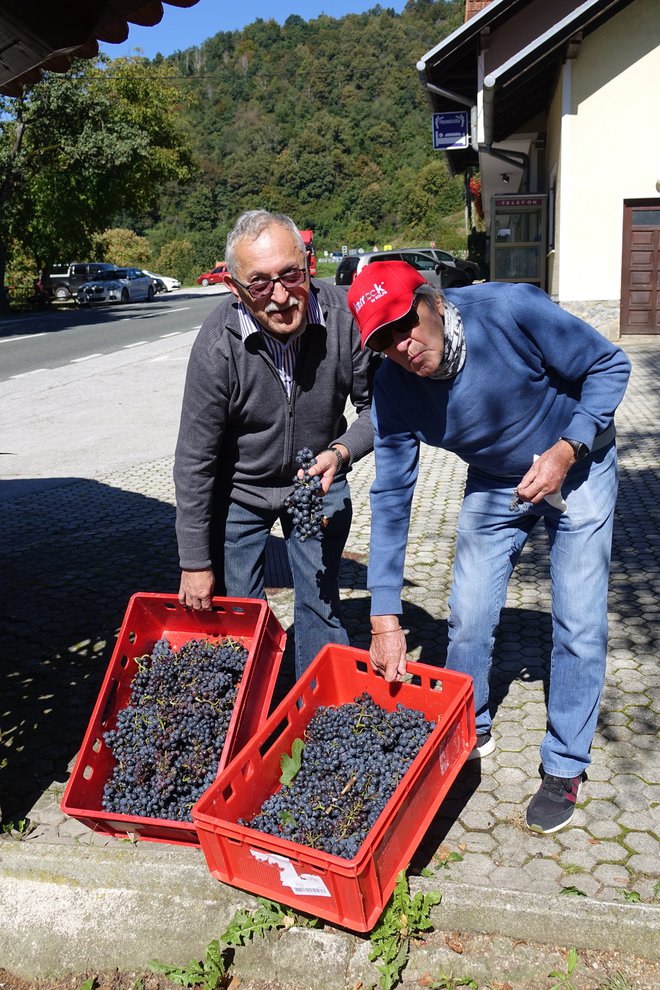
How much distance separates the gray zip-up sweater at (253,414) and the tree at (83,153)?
29749 mm

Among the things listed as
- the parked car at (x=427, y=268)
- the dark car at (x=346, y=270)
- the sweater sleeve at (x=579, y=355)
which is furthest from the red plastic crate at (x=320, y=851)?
the dark car at (x=346, y=270)

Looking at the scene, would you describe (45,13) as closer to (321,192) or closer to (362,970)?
(362,970)

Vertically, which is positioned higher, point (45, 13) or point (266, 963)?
point (45, 13)

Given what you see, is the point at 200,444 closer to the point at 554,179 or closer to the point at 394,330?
the point at 394,330

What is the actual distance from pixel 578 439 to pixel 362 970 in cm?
170

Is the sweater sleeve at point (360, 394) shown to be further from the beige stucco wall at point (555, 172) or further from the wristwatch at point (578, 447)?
the beige stucco wall at point (555, 172)

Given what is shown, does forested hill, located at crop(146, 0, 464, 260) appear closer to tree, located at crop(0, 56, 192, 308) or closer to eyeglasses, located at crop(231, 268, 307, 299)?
tree, located at crop(0, 56, 192, 308)

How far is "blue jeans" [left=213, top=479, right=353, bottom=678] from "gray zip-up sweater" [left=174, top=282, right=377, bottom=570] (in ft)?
0.37

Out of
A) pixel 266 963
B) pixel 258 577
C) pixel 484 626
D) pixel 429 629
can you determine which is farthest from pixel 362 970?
pixel 429 629

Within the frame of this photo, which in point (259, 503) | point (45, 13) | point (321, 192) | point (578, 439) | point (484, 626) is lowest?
point (484, 626)

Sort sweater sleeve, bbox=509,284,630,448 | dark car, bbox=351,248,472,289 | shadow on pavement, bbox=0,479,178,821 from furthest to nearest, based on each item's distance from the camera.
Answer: dark car, bbox=351,248,472,289, shadow on pavement, bbox=0,479,178,821, sweater sleeve, bbox=509,284,630,448

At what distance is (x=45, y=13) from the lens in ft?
8.44

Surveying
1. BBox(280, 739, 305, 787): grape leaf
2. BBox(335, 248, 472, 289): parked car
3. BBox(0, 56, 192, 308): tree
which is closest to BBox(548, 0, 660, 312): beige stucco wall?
BBox(335, 248, 472, 289): parked car

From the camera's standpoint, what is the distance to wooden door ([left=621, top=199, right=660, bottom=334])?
1498cm
